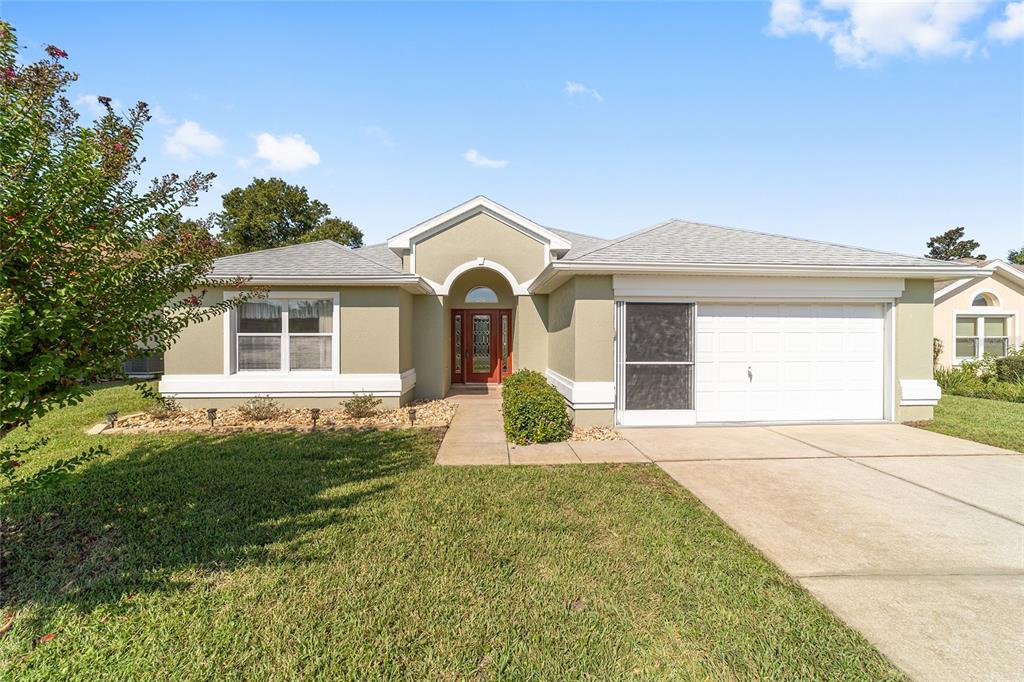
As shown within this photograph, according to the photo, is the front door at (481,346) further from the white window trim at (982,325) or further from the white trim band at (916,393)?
the white window trim at (982,325)

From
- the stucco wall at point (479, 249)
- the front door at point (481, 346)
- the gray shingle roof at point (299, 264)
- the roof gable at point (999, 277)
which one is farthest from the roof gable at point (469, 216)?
the roof gable at point (999, 277)

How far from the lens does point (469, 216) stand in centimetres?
1243

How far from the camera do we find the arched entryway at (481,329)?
14422 mm

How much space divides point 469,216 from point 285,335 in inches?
239

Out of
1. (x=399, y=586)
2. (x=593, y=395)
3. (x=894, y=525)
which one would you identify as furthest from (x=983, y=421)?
(x=399, y=586)

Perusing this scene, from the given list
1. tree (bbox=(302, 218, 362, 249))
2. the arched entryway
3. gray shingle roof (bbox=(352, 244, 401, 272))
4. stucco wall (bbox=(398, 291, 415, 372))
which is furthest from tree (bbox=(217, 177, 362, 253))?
stucco wall (bbox=(398, 291, 415, 372))

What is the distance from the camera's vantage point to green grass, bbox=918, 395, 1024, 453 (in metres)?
7.52

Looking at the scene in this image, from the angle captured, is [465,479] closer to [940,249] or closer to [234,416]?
[234,416]

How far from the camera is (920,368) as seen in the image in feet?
28.8

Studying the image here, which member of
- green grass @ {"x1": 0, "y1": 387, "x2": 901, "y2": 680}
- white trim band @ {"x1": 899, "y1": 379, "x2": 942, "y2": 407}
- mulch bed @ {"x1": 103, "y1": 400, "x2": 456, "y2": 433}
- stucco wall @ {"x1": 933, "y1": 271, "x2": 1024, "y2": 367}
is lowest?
green grass @ {"x1": 0, "y1": 387, "x2": 901, "y2": 680}

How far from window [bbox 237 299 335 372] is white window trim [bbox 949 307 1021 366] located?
2141 centimetres

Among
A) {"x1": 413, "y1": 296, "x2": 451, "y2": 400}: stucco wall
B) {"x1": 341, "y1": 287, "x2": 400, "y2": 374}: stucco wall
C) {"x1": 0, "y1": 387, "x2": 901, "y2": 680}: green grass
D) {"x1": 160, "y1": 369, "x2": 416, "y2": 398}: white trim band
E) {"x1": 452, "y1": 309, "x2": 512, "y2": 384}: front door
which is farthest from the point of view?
{"x1": 452, "y1": 309, "x2": 512, "y2": 384}: front door

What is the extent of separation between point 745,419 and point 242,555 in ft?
28.8

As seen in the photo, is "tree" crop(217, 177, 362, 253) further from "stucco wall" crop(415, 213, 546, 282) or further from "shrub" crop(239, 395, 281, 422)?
"shrub" crop(239, 395, 281, 422)
